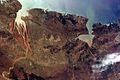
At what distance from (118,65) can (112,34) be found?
0.59 metres

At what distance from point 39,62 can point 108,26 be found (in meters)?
1.21

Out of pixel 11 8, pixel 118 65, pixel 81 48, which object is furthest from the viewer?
pixel 118 65

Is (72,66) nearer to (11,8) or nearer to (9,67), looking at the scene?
(9,67)

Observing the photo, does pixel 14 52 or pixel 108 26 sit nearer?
pixel 14 52

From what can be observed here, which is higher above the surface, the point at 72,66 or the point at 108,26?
the point at 108,26

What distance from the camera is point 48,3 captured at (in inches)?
198

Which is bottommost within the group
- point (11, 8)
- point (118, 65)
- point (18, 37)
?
point (118, 65)

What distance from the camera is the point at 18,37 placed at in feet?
16.2

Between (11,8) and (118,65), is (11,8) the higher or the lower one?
the higher one

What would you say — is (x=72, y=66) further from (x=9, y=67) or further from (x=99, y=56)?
(x=9, y=67)

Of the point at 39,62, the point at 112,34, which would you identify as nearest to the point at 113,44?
the point at 112,34

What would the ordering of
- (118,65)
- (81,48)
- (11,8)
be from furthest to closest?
(118,65) → (81,48) → (11,8)

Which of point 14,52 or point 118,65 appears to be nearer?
point 14,52

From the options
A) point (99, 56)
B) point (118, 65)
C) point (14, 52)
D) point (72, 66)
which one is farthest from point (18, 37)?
point (118, 65)
